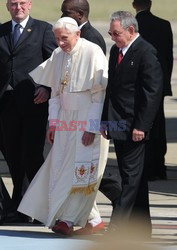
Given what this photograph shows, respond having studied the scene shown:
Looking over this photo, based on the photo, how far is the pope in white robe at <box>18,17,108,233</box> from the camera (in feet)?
23.2

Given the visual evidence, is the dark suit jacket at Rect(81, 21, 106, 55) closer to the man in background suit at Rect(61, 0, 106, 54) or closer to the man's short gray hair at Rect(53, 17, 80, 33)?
the man in background suit at Rect(61, 0, 106, 54)

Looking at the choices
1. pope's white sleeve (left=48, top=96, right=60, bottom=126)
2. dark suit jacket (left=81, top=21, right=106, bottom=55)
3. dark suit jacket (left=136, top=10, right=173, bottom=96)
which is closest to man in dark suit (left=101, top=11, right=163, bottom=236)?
pope's white sleeve (left=48, top=96, right=60, bottom=126)

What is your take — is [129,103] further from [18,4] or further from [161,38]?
[161,38]

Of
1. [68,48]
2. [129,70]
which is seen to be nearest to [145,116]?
[129,70]

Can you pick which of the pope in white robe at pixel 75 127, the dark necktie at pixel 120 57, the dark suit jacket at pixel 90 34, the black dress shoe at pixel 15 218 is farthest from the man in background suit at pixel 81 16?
the black dress shoe at pixel 15 218

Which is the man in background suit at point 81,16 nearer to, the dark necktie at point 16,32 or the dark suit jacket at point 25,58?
the dark suit jacket at point 25,58

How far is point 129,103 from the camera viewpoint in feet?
22.4

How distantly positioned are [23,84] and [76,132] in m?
0.86

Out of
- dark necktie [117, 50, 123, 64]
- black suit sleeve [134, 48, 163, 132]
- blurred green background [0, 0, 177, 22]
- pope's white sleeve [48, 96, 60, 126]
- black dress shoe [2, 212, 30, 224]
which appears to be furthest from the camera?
blurred green background [0, 0, 177, 22]

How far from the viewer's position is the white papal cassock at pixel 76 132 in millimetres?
7074

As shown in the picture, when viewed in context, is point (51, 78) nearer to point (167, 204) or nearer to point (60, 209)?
point (60, 209)

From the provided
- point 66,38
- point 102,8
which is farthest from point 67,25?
A: point 102,8

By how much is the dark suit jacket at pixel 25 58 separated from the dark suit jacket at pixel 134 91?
104cm

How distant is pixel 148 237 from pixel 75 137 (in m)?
0.88
